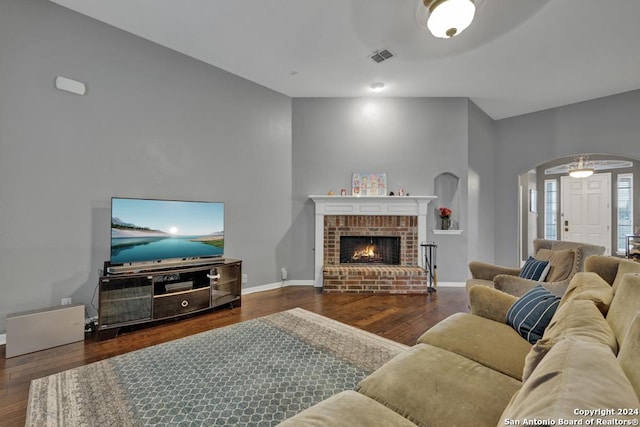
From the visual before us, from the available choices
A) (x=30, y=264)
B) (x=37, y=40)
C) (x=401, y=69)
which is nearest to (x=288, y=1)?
(x=401, y=69)

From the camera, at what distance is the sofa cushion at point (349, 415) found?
909mm

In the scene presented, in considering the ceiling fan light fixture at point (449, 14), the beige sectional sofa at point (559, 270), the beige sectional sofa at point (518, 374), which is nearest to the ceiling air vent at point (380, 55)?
the ceiling fan light fixture at point (449, 14)

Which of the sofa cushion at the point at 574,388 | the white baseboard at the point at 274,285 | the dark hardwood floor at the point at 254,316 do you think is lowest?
the dark hardwood floor at the point at 254,316

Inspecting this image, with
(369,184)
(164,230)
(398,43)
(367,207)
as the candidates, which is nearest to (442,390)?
(164,230)

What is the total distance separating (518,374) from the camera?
4.20ft

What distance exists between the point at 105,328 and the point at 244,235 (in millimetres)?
1910

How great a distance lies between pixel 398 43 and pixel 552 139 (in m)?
3.79

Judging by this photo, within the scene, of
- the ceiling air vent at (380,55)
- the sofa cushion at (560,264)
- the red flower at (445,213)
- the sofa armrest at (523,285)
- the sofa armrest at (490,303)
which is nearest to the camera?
the sofa armrest at (490,303)

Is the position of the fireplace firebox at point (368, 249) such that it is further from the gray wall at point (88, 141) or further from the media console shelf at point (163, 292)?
the media console shelf at point (163, 292)

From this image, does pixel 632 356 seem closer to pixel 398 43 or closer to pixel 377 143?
pixel 398 43

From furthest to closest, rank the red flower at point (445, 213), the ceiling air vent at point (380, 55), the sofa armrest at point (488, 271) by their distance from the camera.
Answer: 1. the red flower at point (445, 213)
2. the ceiling air vent at point (380, 55)
3. the sofa armrest at point (488, 271)

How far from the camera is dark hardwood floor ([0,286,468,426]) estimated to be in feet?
6.53

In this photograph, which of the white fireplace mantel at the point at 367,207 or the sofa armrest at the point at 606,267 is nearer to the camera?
the sofa armrest at the point at 606,267

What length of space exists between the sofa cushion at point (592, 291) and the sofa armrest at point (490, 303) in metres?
0.40
